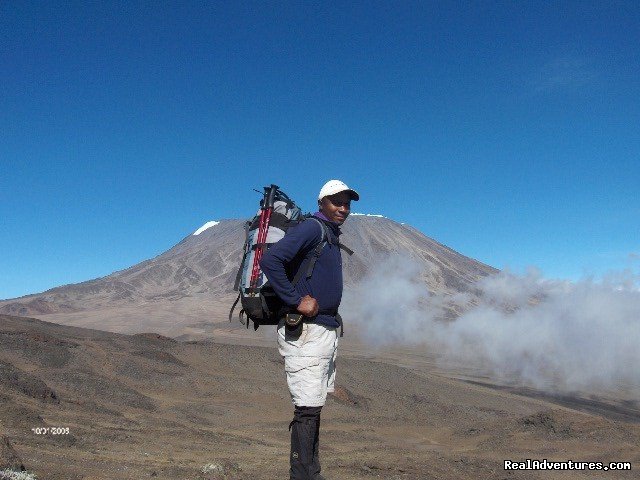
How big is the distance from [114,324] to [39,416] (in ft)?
248

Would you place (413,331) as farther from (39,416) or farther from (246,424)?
(39,416)

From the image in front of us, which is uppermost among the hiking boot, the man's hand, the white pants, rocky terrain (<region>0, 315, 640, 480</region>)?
the man's hand

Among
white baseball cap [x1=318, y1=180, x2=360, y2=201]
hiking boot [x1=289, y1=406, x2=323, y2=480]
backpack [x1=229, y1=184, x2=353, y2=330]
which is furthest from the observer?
white baseball cap [x1=318, y1=180, x2=360, y2=201]

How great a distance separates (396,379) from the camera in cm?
2639

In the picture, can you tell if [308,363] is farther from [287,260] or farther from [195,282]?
[195,282]

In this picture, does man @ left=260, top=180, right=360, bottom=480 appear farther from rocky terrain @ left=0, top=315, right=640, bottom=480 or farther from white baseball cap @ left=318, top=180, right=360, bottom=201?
rocky terrain @ left=0, top=315, right=640, bottom=480

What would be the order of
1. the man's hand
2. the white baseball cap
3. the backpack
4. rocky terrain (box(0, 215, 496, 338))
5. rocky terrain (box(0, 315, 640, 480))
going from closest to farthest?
the man's hand < the backpack < the white baseball cap < rocky terrain (box(0, 315, 640, 480)) < rocky terrain (box(0, 215, 496, 338))

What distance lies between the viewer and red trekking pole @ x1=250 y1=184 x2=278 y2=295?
14.1 feet

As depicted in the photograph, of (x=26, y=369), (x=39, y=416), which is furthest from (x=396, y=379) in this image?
(x=39, y=416)

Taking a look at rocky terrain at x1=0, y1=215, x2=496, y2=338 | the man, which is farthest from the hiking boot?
rocky terrain at x1=0, y1=215, x2=496, y2=338

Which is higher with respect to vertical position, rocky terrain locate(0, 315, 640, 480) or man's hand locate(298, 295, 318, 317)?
man's hand locate(298, 295, 318, 317)

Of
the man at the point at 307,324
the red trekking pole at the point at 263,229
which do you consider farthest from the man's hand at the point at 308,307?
the red trekking pole at the point at 263,229

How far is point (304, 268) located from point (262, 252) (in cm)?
52

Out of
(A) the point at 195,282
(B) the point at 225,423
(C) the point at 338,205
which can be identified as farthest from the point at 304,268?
(A) the point at 195,282
